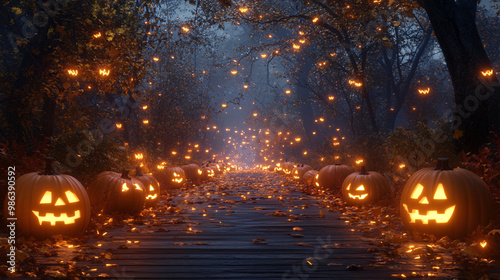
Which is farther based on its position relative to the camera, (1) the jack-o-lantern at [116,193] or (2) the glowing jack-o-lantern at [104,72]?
(2) the glowing jack-o-lantern at [104,72]

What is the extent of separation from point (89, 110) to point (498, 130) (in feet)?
37.8

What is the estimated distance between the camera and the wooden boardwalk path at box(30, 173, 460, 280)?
4.74 meters

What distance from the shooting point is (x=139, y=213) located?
31.5ft

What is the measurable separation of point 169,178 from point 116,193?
749 centimetres

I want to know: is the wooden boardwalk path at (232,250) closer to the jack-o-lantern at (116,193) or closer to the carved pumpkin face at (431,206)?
the jack-o-lantern at (116,193)

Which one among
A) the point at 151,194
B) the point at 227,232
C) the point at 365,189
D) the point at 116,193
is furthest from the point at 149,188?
the point at 365,189

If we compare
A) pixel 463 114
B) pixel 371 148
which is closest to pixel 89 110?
pixel 371 148

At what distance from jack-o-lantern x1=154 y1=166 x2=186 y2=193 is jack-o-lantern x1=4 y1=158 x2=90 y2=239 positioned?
9.08 m

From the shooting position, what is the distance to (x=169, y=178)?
16.2 meters

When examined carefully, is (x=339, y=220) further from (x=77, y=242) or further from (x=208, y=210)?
(x=77, y=242)

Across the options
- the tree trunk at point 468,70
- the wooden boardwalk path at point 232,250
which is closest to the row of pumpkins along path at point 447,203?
the wooden boardwalk path at point 232,250

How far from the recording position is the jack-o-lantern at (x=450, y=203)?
6.34 meters

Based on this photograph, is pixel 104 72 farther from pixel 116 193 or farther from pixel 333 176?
pixel 333 176

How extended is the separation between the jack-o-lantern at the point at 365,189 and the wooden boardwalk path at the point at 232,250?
4.70ft
